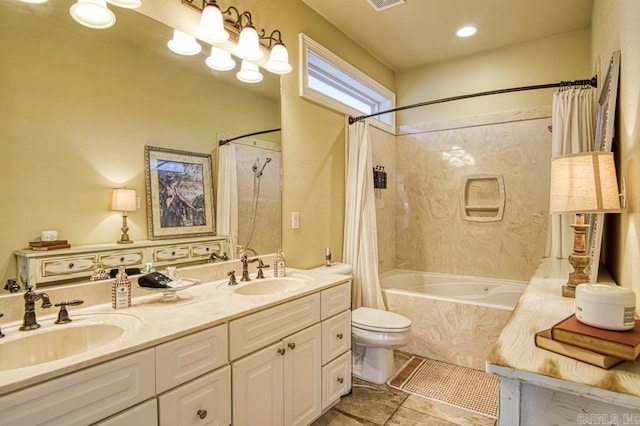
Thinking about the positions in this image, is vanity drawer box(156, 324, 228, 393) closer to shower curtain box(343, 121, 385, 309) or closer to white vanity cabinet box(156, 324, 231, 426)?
white vanity cabinet box(156, 324, 231, 426)

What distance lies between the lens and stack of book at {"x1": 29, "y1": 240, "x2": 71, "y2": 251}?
1.28 metres

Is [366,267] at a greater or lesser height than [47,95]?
lesser

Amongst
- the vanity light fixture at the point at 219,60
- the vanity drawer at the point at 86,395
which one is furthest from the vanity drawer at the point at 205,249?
the vanity light fixture at the point at 219,60

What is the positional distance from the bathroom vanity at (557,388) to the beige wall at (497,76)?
119 inches

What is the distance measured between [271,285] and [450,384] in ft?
4.74

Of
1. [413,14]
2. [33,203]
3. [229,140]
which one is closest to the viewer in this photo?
[33,203]

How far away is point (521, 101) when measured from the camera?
327 cm

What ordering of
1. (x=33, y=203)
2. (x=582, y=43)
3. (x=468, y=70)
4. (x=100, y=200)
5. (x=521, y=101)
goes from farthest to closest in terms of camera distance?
(x=468, y=70) < (x=521, y=101) < (x=582, y=43) < (x=100, y=200) < (x=33, y=203)

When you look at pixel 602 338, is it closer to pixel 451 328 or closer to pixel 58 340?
pixel 58 340

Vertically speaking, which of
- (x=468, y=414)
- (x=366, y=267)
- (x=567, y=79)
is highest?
(x=567, y=79)

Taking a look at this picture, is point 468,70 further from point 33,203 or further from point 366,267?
point 33,203

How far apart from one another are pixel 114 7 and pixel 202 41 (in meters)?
0.45

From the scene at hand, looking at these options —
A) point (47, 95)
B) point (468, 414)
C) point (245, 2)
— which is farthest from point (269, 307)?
point (245, 2)

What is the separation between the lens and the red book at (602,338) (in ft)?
2.64
